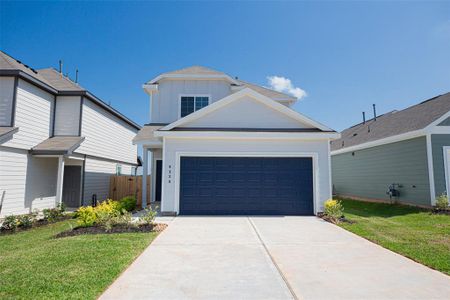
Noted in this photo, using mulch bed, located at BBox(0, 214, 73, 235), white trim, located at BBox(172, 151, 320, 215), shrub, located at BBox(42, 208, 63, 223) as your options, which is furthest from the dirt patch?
shrub, located at BBox(42, 208, 63, 223)

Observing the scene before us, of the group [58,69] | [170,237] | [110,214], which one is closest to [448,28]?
[170,237]

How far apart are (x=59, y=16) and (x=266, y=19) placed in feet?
30.2

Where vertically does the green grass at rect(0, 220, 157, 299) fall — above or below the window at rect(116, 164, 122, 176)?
below

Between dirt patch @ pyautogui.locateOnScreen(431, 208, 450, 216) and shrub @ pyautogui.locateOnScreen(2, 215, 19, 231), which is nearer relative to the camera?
shrub @ pyautogui.locateOnScreen(2, 215, 19, 231)

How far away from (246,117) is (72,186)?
9.63 m

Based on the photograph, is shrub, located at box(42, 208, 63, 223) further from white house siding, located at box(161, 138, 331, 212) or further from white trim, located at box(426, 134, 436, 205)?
white trim, located at box(426, 134, 436, 205)

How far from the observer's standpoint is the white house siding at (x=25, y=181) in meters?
10.1

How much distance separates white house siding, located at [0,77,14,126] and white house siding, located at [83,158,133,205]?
4.07 m

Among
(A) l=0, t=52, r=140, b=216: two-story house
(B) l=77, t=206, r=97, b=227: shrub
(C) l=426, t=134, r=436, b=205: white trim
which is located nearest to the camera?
(B) l=77, t=206, r=97, b=227: shrub

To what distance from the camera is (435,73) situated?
13.7m

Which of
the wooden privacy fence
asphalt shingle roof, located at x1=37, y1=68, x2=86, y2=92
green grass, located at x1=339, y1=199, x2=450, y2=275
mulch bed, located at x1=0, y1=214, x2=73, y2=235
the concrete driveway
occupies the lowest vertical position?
mulch bed, located at x1=0, y1=214, x2=73, y2=235

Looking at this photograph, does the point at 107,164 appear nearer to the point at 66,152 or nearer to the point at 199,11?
the point at 66,152

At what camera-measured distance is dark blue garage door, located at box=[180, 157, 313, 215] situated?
10523 millimetres

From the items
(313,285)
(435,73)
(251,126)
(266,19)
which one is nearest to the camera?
(313,285)
